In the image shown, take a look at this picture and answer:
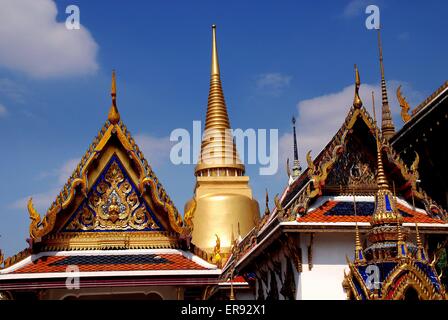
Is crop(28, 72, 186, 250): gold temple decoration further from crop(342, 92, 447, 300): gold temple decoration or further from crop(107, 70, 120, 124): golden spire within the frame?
crop(342, 92, 447, 300): gold temple decoration

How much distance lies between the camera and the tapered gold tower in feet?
117

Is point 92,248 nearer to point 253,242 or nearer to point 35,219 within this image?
point 35,219

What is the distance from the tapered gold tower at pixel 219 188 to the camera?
35812mm

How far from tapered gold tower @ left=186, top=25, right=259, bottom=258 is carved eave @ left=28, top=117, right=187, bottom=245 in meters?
20.9

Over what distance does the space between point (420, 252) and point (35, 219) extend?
6.84 metres

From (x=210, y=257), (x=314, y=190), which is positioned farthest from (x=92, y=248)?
(x=314, y=190)

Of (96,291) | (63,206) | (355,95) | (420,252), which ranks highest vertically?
(355,95)

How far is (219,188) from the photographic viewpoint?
37.8 meters

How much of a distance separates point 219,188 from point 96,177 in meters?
24.6

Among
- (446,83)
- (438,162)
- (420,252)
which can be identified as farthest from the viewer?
(438,162)

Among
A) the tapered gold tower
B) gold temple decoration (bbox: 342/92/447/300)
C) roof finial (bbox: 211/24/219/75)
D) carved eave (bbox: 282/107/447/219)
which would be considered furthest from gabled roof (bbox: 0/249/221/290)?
roof finial (bbox: 211/24/219/75)

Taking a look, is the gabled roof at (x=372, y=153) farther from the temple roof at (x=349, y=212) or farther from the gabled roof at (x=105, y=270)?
the gabled roof at (x=105, y=270)
